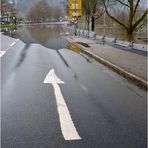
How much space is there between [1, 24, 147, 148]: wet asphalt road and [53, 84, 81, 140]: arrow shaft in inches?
3.6

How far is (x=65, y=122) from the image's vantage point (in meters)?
5.99

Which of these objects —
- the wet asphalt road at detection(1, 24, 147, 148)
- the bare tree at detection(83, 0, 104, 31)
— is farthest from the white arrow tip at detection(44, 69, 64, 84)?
the bare tree at detection(83, 0, 104, 31)

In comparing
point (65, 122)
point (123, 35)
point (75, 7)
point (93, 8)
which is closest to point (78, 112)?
point (65, 122)

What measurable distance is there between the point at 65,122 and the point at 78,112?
0.73 metres

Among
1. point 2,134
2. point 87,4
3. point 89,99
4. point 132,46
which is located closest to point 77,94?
point 89,99

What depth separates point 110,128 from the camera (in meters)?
5.70

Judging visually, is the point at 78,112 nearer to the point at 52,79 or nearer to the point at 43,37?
the point at 52,79

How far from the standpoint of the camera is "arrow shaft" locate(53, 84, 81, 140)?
5.32 metres

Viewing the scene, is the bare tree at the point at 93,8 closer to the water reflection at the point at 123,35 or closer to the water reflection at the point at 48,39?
the water reflection at the point at 123,35

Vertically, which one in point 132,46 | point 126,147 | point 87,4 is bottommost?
point 126,147

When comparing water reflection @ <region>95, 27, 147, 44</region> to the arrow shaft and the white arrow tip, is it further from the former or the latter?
the arrow shaft

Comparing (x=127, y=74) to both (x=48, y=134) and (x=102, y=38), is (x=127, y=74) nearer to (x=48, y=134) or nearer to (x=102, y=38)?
(x=48, y=134)

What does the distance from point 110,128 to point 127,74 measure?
5488mm

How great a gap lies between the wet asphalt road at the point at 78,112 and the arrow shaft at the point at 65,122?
0.30 ft
